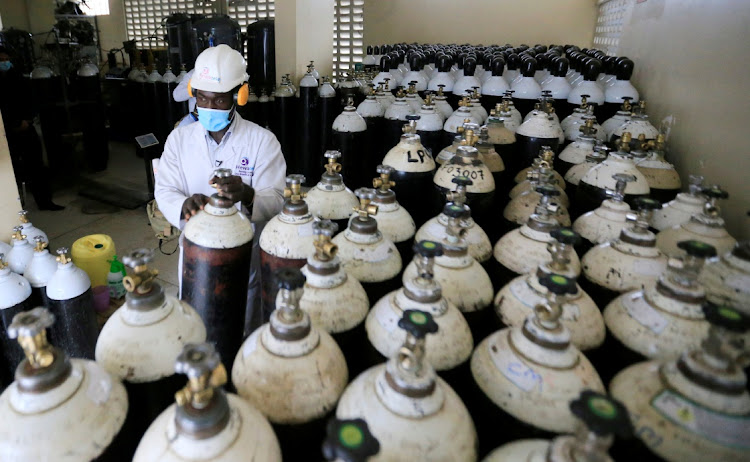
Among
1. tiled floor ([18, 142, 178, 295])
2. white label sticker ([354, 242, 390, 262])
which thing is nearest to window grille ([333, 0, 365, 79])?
tiled floor ([18, 142, 178, 295])

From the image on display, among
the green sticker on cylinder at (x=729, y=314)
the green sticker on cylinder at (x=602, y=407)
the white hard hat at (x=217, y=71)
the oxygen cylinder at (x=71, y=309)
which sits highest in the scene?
the white hard hat at (x=217, y=71)

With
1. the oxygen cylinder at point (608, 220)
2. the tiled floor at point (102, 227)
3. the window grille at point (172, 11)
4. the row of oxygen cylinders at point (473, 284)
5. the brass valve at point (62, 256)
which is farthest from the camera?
the window grille at point (172, 11)

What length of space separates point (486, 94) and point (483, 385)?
2197 mm

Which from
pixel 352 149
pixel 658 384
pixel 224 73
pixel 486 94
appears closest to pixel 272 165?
pixel 224 73

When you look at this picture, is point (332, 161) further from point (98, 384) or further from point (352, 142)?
point (352, 142)

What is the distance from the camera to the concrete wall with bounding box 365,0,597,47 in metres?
7.15

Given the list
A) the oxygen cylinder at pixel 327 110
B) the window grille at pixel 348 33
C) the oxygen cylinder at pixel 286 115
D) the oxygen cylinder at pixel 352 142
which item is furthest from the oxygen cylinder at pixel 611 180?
the window grille at pixel 348 33

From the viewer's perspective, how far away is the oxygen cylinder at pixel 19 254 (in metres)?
1.70

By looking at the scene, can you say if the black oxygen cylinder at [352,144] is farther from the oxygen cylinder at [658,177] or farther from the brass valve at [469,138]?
the oxygen cylinder at [658,177]

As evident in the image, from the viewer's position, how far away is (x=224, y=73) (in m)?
1.71

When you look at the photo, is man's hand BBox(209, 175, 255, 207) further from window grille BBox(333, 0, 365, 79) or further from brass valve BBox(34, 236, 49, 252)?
window grille BBox(333, 0, 365, 79)

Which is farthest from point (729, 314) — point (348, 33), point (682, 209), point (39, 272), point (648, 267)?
point (348, 33)

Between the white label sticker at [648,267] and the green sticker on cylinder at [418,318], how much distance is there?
0.58m

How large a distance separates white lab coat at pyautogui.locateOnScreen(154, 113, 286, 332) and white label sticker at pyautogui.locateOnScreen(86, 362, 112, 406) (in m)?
1.18
